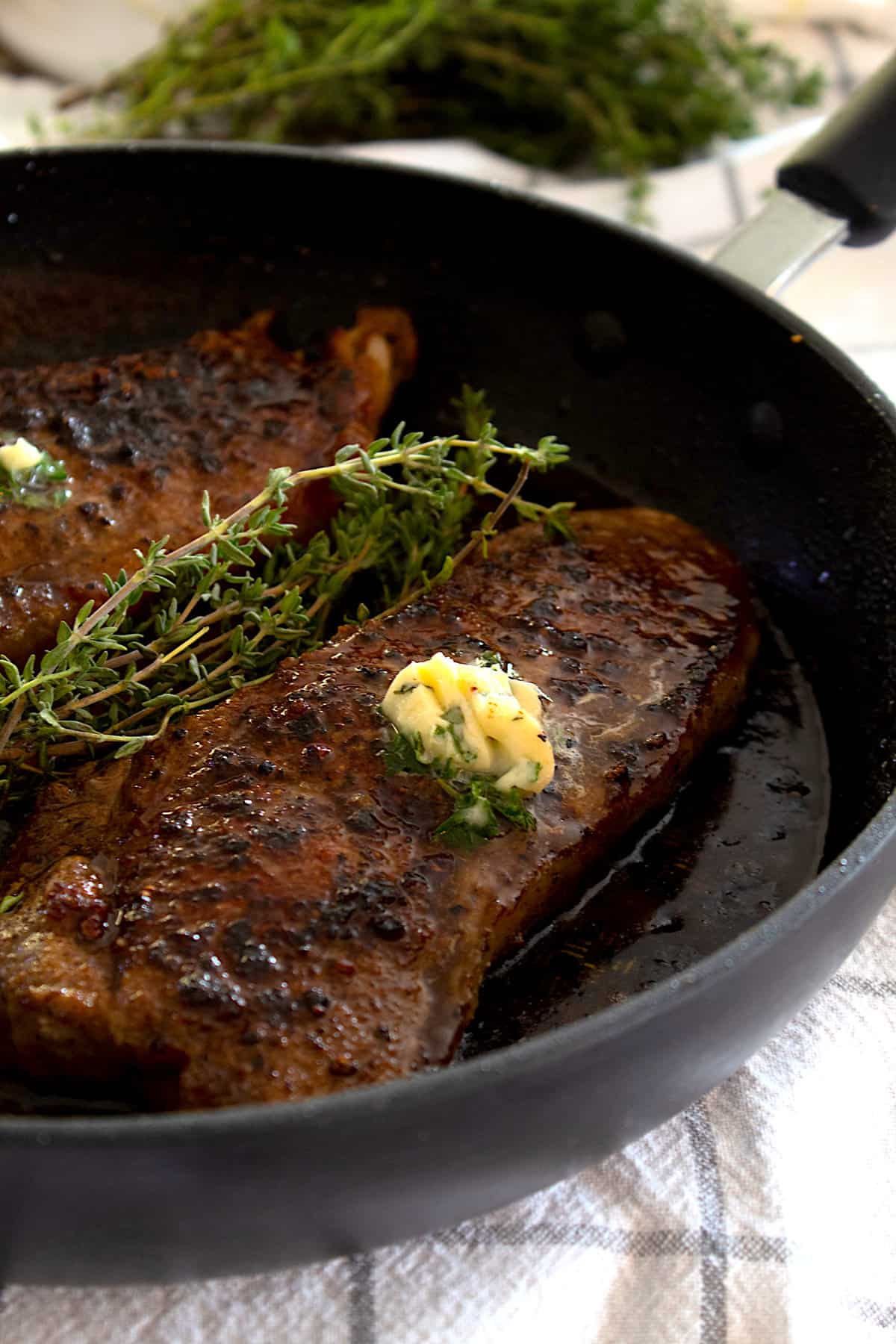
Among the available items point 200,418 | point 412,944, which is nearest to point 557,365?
point 200,418

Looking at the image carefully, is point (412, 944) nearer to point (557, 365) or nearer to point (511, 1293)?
point (511, 1293)

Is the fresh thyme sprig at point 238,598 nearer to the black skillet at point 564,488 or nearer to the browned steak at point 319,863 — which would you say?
the browned steak at point 319,863

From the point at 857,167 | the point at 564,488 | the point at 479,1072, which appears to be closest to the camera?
the point at 479,1072

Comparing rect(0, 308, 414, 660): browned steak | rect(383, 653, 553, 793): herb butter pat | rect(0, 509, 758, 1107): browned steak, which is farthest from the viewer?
rect(0, 308, 414, 660): browned steak

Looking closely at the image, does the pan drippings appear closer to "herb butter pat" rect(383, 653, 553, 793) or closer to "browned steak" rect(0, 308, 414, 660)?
"herb butter pat" rect(383, 653, 553, 793)

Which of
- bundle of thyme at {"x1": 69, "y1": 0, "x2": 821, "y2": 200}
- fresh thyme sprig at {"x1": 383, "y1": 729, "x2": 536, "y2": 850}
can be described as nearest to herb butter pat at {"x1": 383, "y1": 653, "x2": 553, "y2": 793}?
fresh thyme sprig at {"x1": 383, "y1": 729, "x2": 536, "y2": 850}

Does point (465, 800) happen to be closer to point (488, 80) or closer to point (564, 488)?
point (564, 488)

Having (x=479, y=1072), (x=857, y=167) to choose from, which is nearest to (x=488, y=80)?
→ (x=857, y=167)

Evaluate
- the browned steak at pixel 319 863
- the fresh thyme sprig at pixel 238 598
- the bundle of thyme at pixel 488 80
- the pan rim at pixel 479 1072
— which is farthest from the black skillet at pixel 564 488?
the bundle of thyme at pixel 488 80
